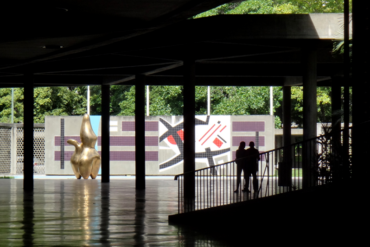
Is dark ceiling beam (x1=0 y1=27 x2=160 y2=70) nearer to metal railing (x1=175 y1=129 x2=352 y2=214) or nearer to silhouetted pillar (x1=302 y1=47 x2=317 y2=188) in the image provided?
metal railing (x1=175 y1=129 x2=352 y2=214)

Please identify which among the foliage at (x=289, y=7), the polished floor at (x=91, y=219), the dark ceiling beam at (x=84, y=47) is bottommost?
the polished floor at (x=91, y=219)

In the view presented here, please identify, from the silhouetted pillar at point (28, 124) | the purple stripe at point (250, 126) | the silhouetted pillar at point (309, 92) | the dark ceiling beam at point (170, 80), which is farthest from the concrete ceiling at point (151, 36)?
the purple stripe at point (250, 126)

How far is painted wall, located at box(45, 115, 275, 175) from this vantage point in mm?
35753

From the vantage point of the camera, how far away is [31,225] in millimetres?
13625

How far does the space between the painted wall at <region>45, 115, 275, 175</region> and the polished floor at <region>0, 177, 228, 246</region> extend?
12.0 metres

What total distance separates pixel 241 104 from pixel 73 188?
1921 centimetres

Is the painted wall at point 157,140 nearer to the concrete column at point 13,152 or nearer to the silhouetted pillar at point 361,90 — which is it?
the concrete column at point 13,152

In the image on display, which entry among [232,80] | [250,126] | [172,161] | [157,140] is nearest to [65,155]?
[157,140]

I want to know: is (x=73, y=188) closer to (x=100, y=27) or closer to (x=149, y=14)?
(x=100, y=27)

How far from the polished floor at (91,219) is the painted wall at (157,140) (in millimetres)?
11984

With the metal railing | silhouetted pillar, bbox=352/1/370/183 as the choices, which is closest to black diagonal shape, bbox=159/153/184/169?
the metal railing

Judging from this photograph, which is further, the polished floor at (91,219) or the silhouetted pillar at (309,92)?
the silhouetted pillar at (309,92)

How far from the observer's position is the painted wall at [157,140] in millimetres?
Answer: 35753

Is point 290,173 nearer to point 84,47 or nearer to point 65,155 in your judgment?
point 84,47
